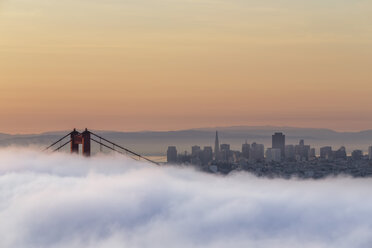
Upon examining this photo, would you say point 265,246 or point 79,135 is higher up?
point 79,135

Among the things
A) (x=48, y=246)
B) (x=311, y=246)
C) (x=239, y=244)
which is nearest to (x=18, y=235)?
(x=48, y=246)

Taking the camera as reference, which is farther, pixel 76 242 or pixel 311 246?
pixel 76 242

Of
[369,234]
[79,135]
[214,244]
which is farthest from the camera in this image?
[214,244]

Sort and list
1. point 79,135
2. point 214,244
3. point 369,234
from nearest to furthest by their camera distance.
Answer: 1. point 79,135
2. point 369,234
3. point 214,244

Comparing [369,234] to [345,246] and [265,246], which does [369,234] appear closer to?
[345,246]

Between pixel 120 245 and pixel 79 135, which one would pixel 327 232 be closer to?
pixel 120 245

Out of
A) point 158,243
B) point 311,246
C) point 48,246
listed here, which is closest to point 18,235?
point 48,246
